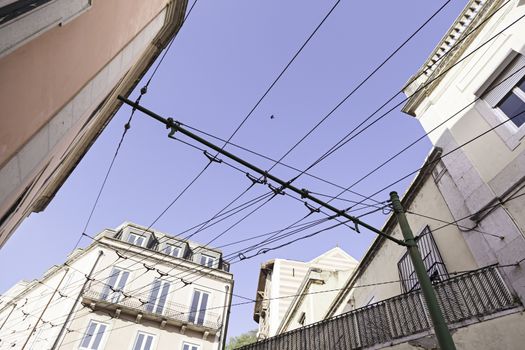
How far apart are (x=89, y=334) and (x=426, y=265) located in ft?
65.8

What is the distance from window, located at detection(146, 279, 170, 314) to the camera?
22625mm

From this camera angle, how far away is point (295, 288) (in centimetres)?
3869

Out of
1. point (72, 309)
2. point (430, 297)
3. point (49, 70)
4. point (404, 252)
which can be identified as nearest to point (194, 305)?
point (72, 309)

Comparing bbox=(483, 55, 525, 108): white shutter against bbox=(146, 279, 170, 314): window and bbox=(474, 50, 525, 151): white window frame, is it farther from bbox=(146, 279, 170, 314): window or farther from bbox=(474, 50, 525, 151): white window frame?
bbox=(146, 279, 170, 314): window

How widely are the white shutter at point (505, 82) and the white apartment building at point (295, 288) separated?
15569 mm

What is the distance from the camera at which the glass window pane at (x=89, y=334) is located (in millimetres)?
19672

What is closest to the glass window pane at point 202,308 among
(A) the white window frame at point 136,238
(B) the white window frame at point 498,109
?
(A) the white window frame at point 136,238

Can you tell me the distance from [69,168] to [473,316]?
592 inches

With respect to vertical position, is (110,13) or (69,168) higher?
(69,168)

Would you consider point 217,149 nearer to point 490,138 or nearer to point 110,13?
point 110,13

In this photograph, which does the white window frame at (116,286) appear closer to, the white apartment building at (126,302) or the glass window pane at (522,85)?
the white apartment building at (126,302)

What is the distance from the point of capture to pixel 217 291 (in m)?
25.7

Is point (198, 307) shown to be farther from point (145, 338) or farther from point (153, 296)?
point (145, 338)

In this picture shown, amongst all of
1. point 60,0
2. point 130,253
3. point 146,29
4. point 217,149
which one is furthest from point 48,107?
point 130,253
